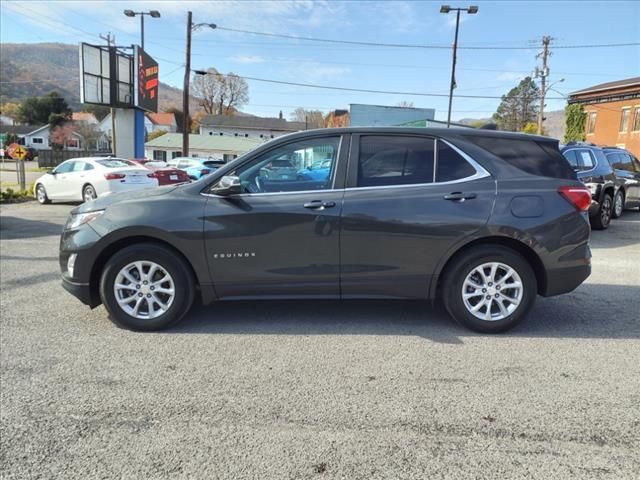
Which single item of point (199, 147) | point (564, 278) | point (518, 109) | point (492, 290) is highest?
point (518, 109)

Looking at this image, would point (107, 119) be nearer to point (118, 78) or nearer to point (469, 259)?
point (118, 78)

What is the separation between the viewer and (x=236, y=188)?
4098 mm

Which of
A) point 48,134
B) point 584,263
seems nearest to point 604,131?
point 584,263

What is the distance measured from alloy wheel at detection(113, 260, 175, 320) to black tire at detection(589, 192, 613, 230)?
379 inches

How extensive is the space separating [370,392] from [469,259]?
1628mm

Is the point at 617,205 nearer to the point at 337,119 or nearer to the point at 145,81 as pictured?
the point at 145,81

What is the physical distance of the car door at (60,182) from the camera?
591 inches

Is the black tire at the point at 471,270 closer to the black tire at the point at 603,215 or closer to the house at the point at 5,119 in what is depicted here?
the black tire at the point at 603,215

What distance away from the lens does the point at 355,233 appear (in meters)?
4.15

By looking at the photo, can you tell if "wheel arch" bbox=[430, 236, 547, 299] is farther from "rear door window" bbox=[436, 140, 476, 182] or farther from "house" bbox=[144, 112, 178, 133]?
"house" bbox=[144, 112, 178, 133]

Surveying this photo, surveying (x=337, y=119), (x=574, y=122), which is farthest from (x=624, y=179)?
(x=337, y=119)

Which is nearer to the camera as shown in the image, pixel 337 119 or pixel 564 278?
pixel 564 278

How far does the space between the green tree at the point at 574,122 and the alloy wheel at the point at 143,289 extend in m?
45.0

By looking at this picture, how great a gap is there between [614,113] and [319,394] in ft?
147
